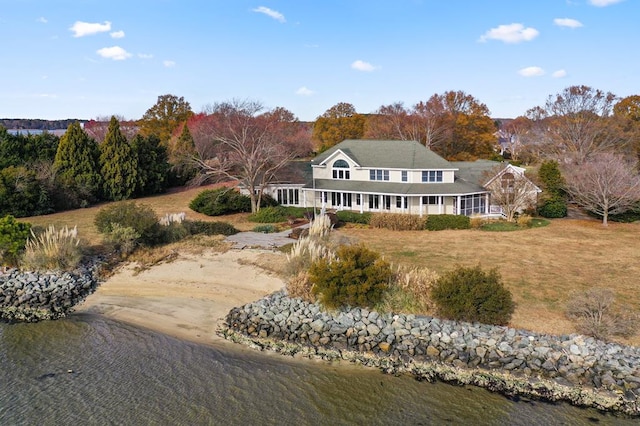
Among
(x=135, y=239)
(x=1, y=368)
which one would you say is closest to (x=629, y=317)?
(x=1, y=368)

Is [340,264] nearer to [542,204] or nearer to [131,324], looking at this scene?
[131,324]

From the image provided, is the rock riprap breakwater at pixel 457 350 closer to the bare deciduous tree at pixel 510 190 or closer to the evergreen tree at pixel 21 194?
the bare deciduous tree at pixel 510 190

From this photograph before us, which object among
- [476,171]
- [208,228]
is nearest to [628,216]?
[476,171]

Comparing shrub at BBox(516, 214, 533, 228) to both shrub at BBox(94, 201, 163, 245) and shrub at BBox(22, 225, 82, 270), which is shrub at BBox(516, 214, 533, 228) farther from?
shrub at BBox(22, 225, 82, 270)

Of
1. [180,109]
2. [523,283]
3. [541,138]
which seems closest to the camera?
[523,283]

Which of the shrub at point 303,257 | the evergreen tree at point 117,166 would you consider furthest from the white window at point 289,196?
the shrub at point 303,257
